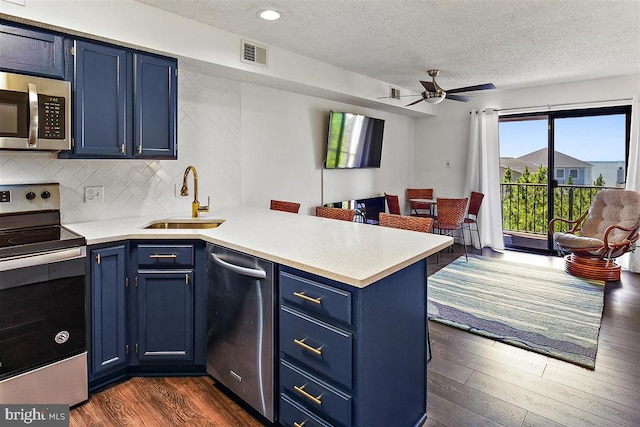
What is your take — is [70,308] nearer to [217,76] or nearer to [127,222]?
[127,222]

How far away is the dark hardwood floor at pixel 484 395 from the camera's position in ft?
6.49

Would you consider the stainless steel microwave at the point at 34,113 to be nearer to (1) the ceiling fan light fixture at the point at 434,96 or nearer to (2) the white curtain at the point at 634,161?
(1) the ceiling fan light fixture at the point at 434,96

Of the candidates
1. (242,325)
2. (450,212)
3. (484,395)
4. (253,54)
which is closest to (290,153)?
(253,54)

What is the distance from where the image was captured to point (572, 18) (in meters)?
2.92

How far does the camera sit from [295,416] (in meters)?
1.73

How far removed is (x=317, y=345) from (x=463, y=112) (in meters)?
5.62

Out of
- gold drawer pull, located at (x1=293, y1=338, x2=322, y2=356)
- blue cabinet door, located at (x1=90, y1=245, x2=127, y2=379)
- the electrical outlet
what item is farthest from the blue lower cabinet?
the electrical outlet

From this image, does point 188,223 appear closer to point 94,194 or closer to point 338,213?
point 94,194

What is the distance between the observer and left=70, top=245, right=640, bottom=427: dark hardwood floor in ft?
6.49

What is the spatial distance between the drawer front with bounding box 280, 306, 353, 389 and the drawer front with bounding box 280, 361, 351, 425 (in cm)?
5

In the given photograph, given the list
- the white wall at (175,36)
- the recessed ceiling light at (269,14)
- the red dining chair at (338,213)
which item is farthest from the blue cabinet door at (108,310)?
the recessed ceiling light at (269,14)

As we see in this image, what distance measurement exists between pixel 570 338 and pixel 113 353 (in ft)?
10.4

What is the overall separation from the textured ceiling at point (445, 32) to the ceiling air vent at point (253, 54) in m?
0.07

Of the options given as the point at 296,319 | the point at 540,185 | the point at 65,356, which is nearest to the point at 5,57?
the point at 65,356
